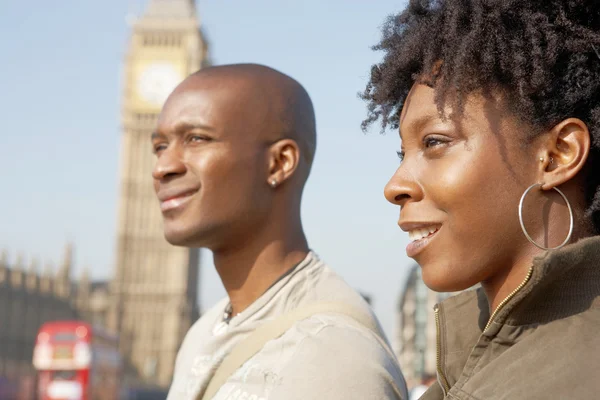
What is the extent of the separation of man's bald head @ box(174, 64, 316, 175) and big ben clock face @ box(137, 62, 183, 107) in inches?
1979

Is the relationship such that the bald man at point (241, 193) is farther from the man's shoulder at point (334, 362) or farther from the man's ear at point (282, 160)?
the man's shoulder at point (334, 362)

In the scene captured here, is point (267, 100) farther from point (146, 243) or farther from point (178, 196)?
point (146, 243)

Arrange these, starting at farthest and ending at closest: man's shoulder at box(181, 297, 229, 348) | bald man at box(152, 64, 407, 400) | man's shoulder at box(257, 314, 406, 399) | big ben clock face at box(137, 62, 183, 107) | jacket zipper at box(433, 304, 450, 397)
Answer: big ben clock face at box(137, 62, 183, 107) → man's shoulder at box(181, 297, 229, 348) → bald man at box(152, 64, 407, 400) → man's shoulder at box(257, 314, 406, 399) → jacket zipper at box(433, 304, 450, 397)

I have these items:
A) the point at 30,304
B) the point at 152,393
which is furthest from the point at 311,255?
the point at 30,304

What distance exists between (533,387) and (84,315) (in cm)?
5642

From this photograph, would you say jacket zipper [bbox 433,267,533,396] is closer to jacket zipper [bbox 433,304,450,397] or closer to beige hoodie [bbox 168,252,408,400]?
jacket zipper [bbox 433,304,450,397]

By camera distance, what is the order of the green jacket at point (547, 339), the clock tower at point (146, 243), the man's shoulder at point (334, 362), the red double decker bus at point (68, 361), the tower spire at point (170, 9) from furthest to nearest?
the tower spire at point (170, 9)
the clock tower at point (146, 243)
the red double decker bus at point (68, 361)
the man's shoulder at point (334, 362)
the green jacket at point (547, 339)

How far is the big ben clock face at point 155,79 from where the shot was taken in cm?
5238

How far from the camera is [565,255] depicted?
1254 millimetres

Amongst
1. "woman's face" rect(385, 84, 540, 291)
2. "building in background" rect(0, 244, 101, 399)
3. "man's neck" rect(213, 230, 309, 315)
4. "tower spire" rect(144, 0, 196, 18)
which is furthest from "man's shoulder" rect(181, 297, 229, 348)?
"tower spire" rect(144, 0, 196, 18)

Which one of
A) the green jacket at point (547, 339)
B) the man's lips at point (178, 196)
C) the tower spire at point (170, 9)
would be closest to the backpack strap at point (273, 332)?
the man's lips at point (178, 196)

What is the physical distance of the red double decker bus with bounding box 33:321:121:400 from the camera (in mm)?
15406

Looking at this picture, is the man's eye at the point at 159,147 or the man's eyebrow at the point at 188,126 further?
the man's eye at the point at 159,147

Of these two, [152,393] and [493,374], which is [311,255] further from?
[152,393]
